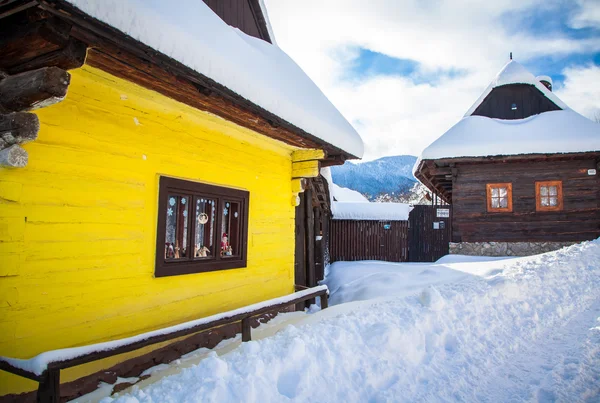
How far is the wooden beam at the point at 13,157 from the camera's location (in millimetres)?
2580

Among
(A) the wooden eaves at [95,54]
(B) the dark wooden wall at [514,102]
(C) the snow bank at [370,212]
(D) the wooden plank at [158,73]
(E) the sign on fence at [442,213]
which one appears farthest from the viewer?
(E) the sign on fence at [442,213]

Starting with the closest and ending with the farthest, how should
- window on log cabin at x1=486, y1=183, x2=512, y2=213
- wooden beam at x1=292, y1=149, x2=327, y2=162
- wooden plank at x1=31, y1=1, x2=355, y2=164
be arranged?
wooden plank at x1=31, y1=1, x2=355, y2=164
wooden beam at x1=292, y1=149, x2=327, y2=162
window on log cabin at x1=486, y1=183, x2=512, y2=213

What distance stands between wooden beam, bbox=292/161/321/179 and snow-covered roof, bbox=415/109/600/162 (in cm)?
689

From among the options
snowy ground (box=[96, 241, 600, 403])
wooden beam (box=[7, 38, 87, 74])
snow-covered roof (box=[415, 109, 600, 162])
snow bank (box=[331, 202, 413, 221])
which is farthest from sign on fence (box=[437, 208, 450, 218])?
wooden beam (box=[7, 38, 87, 74])

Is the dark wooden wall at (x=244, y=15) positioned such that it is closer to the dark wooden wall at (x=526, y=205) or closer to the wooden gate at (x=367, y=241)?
the dark wooden wall at (x=526, y=205)

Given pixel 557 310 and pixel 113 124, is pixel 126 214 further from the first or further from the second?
pixel 557 310

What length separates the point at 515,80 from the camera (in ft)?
44.5

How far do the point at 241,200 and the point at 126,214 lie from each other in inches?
70.5

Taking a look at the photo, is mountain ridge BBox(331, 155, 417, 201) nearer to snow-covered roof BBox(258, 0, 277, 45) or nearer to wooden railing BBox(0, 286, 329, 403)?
snow-covered roof BBox(258, 0, 277, 45)

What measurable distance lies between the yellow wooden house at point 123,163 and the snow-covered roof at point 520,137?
803 cm

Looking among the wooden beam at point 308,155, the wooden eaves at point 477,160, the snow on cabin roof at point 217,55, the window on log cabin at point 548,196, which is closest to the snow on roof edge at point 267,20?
the snow on cabin roof at point 217,55

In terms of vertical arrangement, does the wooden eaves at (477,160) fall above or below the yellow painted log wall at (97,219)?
above

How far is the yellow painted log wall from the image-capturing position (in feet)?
9.07

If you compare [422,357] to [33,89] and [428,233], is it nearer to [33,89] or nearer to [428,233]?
[33,89]
